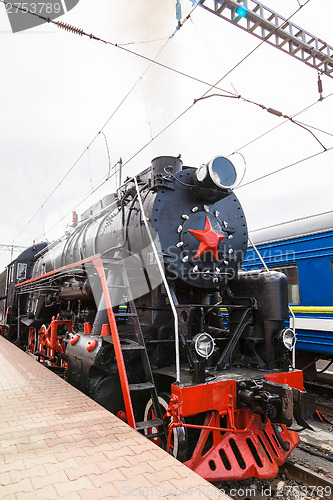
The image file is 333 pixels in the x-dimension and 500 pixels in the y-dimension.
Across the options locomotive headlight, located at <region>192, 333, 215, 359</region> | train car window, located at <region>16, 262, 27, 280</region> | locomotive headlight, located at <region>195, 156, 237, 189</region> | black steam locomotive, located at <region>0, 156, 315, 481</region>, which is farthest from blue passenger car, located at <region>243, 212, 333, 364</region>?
train car window, located at <region>16, 262, 27, 280</region>

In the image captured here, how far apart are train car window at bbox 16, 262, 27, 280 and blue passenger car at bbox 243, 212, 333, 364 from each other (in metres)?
7.09

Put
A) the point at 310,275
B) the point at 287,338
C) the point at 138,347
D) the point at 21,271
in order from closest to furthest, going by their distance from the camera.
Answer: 1. the point at 138,347
2. the point at 287,338
3. the point at 310,275
4. the point at 21,271

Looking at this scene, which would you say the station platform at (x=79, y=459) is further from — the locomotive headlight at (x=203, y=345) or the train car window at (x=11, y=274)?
the train car window at (x=11, y=274)

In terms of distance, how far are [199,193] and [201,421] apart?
2477 millimetres

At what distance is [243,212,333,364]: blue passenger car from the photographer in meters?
5.89

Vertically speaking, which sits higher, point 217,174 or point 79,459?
point 217,174

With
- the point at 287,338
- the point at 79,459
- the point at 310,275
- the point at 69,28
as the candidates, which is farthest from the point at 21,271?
the point at 79,459

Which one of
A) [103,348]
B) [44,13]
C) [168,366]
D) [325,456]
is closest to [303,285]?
[325,456]

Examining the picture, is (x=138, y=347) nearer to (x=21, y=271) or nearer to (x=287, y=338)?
(x=287, y=338)

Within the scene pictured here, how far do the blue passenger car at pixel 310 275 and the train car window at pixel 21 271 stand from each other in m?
7.09

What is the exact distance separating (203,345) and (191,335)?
0.72m

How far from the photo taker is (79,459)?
2.33 m

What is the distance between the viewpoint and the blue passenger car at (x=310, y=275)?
19.3 ft

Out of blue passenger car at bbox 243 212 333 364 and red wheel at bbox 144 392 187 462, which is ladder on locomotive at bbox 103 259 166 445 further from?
blue passenger car at bbox 243 212 333 364
